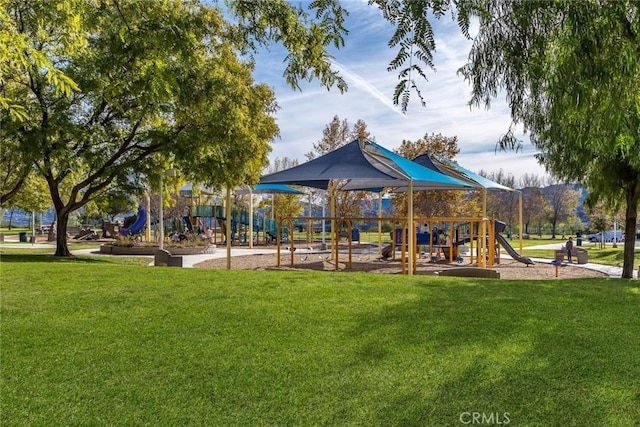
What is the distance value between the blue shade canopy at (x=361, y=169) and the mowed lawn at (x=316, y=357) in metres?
4.24

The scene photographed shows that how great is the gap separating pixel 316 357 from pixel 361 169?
23.5 feet

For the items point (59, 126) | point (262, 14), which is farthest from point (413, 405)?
point (59, 126)

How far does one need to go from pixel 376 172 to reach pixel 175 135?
216 inches

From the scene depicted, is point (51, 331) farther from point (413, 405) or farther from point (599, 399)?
point (599, 399)

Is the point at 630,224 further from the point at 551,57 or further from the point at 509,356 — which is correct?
the point at 551,57

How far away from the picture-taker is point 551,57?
10.6ft

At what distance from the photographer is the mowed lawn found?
310cm

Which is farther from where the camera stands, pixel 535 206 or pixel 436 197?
pixel 535 206

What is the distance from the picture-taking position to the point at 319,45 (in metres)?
3.95

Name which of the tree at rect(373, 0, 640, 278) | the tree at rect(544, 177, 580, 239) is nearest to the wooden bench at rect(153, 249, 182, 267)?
the tree at rect(373, 0, 640, 278)

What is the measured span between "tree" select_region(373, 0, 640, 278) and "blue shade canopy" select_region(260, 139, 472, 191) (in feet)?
18.4

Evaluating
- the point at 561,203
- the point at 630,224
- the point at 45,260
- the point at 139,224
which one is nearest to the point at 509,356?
the point at 630,224

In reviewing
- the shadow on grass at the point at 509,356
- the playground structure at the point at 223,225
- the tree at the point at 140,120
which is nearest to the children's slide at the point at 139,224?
the playground structure at the point at 223,225

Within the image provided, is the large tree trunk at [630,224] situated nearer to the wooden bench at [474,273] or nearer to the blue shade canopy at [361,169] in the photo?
the blue shade canopy at [361,169]
